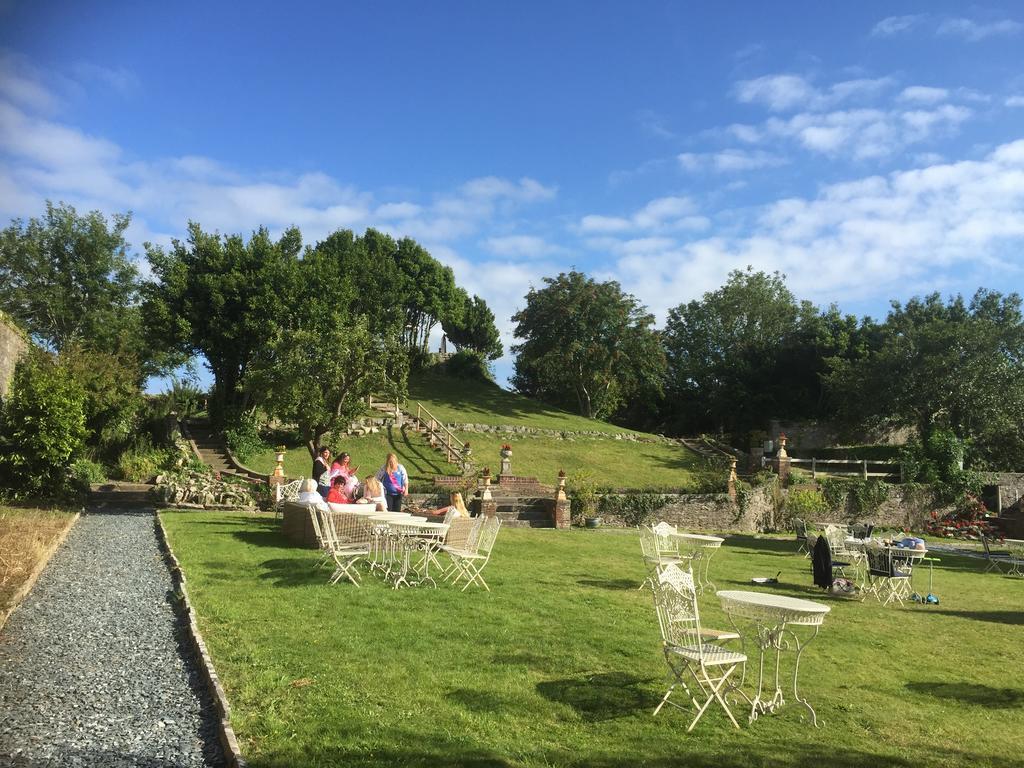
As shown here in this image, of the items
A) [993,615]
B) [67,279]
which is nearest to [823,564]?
[993,615]

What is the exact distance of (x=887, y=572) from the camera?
10297 millimetres

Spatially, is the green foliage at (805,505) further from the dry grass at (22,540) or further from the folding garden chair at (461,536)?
the dry grass at (22,540)

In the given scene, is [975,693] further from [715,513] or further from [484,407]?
[484,407]

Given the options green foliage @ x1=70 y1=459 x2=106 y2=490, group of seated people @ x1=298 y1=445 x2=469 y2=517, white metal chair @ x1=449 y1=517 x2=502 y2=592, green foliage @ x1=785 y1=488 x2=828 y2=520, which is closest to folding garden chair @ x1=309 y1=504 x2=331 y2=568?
group of seated people @ x1=298 y1=445 x2=469 y2=517

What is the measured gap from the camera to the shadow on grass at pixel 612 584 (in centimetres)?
1010

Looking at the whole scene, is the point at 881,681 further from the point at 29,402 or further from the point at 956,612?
the point at 29,402

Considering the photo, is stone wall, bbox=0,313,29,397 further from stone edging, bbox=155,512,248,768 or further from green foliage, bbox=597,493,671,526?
green foliage, bbox=597,493,671,526

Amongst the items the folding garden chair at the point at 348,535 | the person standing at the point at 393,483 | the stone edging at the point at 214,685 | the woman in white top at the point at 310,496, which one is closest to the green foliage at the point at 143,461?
the woman in white top at the point at 310,496

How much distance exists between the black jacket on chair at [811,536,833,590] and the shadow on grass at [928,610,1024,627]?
1392 mm

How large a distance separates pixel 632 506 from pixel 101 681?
17200mm

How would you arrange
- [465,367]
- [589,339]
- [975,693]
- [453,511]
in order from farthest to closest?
1. [465,367]
2. [589,339]
3. [453,511]
4. [975,693]

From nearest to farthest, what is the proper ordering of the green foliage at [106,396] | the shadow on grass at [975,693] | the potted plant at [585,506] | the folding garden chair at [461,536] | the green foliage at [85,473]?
the shadow on grass at [975,693] < the folding garden chair at [461,536] < the green foliage at [85,473] < the potted plant at [585,506] < the green foliage at [106,396]

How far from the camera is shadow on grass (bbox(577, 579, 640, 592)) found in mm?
10102

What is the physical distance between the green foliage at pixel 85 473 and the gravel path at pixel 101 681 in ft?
34.6
